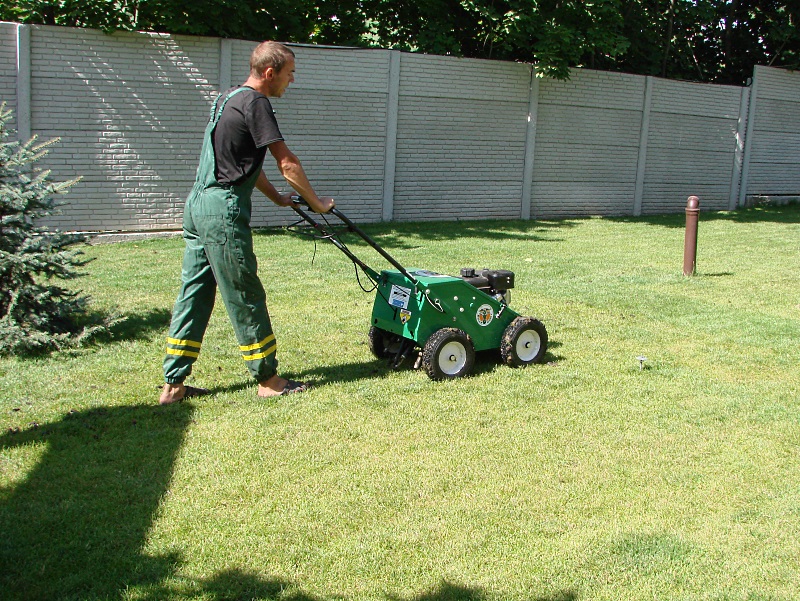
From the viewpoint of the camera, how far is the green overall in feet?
16.5

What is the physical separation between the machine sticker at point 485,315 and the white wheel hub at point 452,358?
30 centimetres

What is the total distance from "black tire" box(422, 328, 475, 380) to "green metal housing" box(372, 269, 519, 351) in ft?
0.40

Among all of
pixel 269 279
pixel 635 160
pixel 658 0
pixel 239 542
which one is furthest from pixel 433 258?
pixel 658 0

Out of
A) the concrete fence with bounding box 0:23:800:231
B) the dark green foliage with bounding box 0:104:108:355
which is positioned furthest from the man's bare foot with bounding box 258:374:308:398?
the concrete fence with bounding box 0:23:800:231

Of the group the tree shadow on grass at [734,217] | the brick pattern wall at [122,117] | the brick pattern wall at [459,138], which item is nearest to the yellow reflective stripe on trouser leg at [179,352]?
the brick pattern wall at [122,117]

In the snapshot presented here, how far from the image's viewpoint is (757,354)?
6809mm

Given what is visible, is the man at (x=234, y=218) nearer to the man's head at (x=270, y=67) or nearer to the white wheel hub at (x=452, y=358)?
the man's head at (x=270, y=67)

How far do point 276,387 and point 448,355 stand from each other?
1.23 metres

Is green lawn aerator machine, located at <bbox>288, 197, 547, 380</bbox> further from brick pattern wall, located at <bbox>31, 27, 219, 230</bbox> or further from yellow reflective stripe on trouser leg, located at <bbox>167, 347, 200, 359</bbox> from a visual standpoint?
brick pattern wall, located at <bbox>31, 27, 219, 230</bbox>

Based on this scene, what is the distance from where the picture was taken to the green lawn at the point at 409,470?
3363mm

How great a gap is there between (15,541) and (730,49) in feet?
75.0

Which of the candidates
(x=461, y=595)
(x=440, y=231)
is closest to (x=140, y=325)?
(x=461, y=595)

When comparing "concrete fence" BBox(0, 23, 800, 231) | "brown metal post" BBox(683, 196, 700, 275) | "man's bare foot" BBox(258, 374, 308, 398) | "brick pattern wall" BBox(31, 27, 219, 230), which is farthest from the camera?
"concrete fence" BBox(0, 23, 800, 231)

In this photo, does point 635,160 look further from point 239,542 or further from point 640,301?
point 239,542
